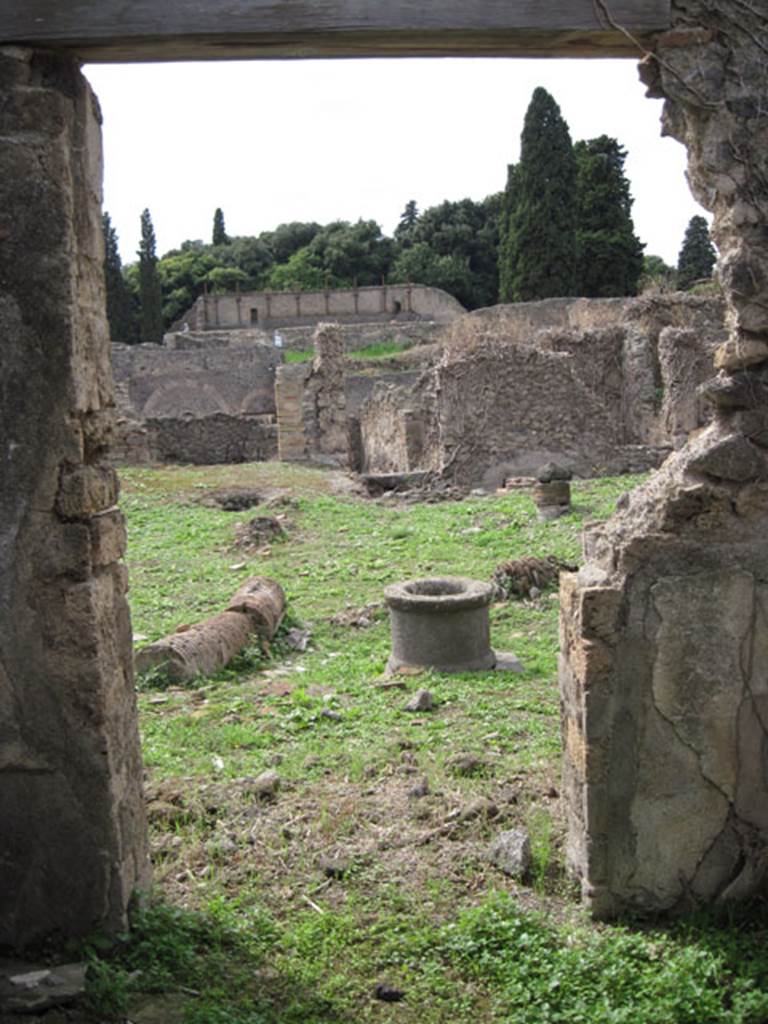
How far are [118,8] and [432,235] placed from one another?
171 ft

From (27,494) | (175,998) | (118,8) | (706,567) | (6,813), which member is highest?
(118,8)

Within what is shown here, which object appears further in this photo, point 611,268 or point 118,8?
point 611,268

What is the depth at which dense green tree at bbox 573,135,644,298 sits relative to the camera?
3722cm

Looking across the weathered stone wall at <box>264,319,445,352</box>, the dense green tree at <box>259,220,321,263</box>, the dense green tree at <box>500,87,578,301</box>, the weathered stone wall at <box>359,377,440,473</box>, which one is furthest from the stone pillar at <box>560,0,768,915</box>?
the dense green tree at <box>259,220,321,263</box>

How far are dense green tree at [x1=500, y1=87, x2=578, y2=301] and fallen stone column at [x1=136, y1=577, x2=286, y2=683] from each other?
97.7ft

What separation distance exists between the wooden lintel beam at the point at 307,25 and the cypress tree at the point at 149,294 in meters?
44.1

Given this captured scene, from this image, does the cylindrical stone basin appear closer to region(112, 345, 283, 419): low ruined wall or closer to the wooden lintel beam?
the wooden lintel beam

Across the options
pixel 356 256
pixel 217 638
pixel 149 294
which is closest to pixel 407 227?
pixel 356 256

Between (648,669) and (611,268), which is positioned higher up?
(611,268)

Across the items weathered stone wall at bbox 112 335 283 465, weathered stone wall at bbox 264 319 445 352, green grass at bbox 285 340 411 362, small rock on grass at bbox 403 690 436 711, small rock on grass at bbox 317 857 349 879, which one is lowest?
small rock on grass at bbox 317 857 349 879

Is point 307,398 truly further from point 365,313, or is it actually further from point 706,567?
point 365,313

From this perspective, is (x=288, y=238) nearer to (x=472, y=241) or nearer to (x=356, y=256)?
(x=356, y=256)

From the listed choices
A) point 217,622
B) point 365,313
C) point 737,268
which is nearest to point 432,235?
point 365,313

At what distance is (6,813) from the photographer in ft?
11.5
